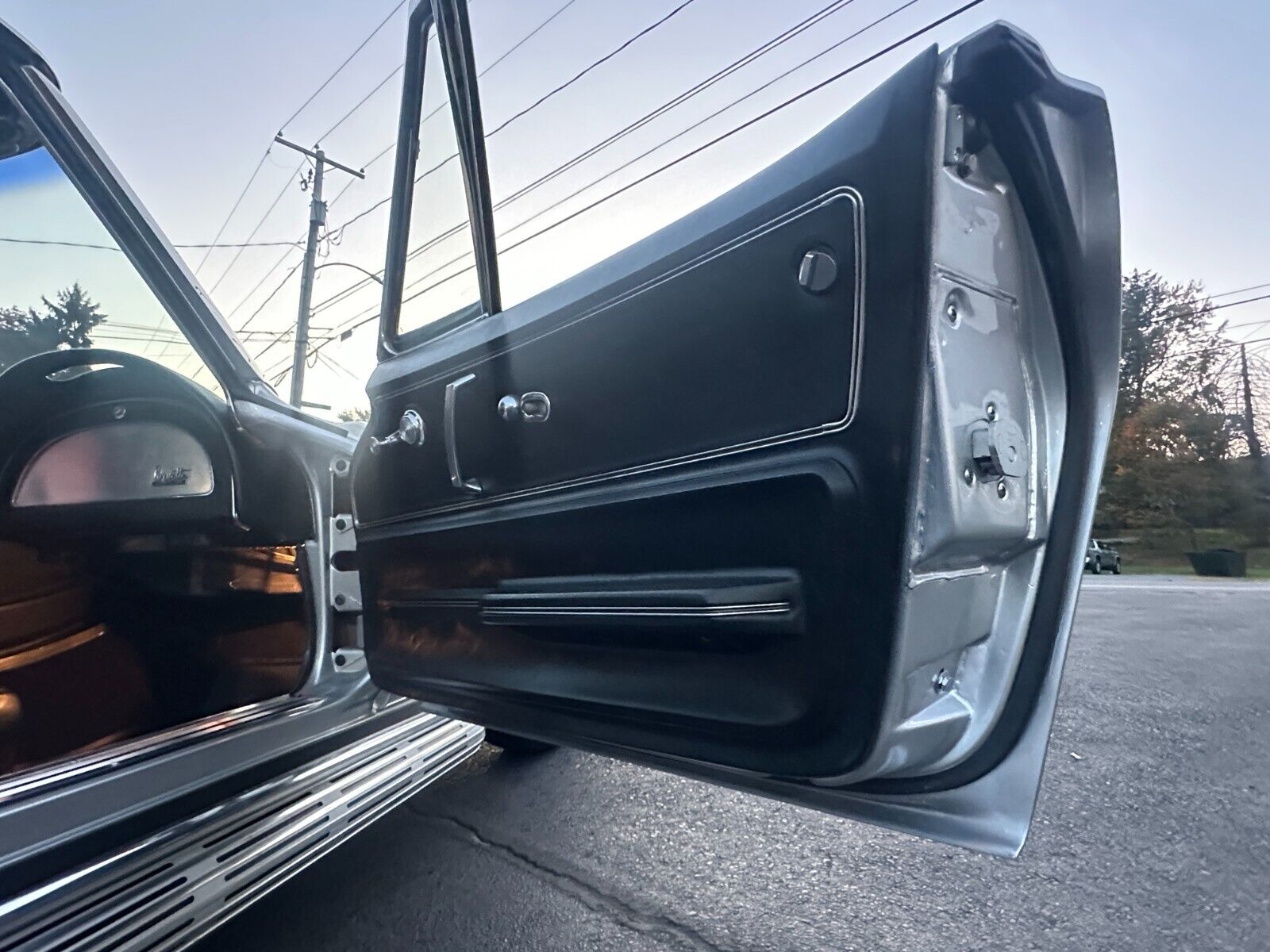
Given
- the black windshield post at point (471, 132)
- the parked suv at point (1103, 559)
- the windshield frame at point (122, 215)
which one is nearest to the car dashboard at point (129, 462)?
the windshield frame at point (122, 215)

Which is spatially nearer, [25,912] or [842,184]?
[842,184]

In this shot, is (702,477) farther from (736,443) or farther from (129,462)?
(129,462)

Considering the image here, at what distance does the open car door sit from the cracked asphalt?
2.63 ft

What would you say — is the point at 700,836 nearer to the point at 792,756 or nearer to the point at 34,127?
the point at 792,756

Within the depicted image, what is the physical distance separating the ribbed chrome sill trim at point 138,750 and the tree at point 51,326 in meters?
1.07

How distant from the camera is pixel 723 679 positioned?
3.98 feet

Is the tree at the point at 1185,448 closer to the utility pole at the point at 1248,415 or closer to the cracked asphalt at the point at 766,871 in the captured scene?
the utility pole at the point at 1248,415

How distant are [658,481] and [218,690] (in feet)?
6.48

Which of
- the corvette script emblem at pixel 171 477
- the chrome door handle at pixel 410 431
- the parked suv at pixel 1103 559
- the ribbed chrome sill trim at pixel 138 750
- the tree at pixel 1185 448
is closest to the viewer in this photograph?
the ribbed chrome sill trim at pixel 138 750

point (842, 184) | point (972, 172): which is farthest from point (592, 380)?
point (972, 172)

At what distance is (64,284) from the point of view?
2090mm

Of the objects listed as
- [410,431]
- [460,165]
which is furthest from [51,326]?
[460,165]

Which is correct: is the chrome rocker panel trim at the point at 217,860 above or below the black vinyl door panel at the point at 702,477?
below

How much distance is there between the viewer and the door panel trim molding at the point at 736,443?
1.03 metres
